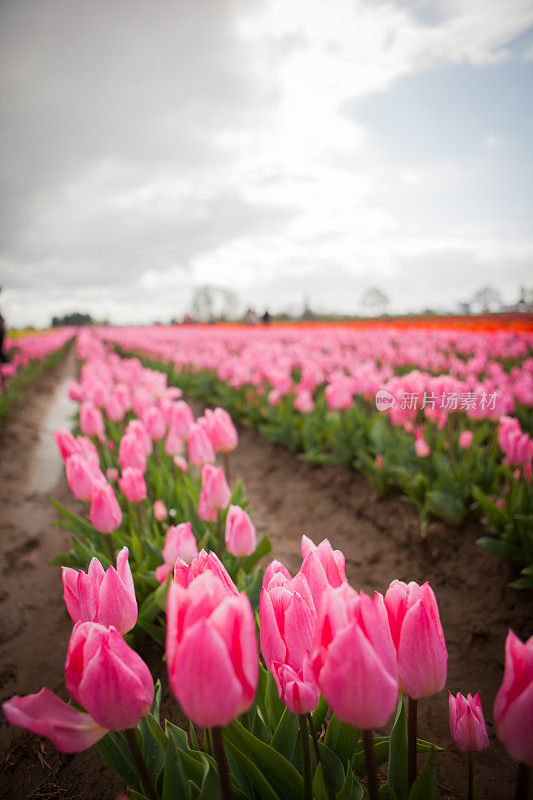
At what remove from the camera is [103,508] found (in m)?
1.82

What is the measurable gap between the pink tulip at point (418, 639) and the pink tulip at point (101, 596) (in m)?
0.51

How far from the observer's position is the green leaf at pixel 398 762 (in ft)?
3.44

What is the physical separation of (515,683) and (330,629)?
10.8 inches

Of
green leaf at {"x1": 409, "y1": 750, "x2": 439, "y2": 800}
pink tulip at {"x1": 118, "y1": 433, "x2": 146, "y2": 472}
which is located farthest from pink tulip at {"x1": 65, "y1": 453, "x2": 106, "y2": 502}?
green leaf at {"x1": 409, "y1": 750, "x2": 439, "y2": 800}

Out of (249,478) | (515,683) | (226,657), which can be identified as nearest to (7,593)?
(249,478)

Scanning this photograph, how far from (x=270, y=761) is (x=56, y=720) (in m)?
0.54

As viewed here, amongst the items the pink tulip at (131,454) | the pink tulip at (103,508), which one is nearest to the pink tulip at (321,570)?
the pink tulip at (103,508)

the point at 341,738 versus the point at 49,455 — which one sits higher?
the point at 341,738

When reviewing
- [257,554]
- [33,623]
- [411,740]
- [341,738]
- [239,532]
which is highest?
[239,532]

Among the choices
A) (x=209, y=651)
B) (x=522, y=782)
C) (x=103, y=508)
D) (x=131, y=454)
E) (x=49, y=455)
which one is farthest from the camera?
(x=49, y=455)

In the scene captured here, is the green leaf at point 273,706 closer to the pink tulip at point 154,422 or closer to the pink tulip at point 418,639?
the pink tulip at point 418,639

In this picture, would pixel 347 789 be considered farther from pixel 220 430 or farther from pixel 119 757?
pixel 220 430

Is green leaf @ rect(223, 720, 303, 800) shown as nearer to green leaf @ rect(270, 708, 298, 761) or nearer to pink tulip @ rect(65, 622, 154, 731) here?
green leaf @ rect(270, 708, 298, 761)

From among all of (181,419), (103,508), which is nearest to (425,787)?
(103,508)
